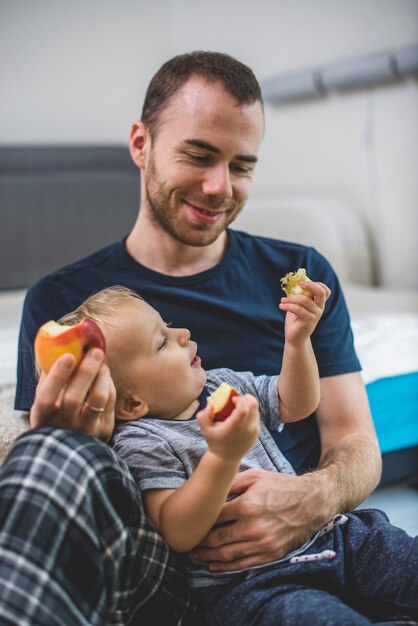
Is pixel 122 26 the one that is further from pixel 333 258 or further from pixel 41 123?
pixel 333 258

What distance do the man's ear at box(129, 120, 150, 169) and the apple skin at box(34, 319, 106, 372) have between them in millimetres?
619

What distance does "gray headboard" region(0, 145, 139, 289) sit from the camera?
2.50 metres

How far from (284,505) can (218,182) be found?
0.53 metres

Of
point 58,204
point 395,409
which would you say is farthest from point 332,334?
point 58,204

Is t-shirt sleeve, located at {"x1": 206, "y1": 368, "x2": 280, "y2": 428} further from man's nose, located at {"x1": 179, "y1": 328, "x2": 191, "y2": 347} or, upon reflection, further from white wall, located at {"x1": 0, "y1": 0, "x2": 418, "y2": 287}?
white wall, located at {"x1": 0, "y1": 0, "x2": 418, "y2": 287}

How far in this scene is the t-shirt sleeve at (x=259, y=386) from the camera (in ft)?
3.60

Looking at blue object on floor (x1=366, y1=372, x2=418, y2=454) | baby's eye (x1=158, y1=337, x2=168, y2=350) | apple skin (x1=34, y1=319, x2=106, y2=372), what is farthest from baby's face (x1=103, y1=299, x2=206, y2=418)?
blue object on floor (x1=366, y1=372, x2=418, y2=454)

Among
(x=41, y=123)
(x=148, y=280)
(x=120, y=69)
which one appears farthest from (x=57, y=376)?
(x=120, y=69)

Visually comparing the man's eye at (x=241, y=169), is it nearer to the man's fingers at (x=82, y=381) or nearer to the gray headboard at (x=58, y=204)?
the man's fingers at (x=82, y=381)

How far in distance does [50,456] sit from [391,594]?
0.49 meters

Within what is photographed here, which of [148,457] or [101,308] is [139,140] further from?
[148,457]

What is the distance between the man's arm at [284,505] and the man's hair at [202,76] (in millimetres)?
612

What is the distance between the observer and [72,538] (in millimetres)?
788

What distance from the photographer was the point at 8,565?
2.47 feet
